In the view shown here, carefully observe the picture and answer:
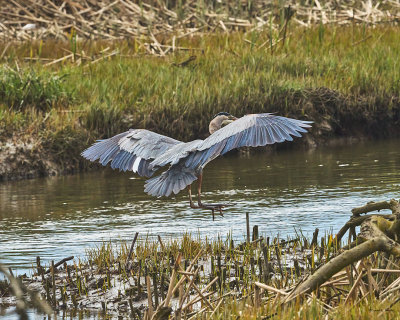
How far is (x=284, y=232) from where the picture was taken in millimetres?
7332

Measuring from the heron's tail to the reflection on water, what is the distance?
119 centimetres

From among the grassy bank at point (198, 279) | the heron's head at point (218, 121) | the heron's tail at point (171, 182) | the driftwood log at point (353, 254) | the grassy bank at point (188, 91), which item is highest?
the grassy bank at point (188, 91)

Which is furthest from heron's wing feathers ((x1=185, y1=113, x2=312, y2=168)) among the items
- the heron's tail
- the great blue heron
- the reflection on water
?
the reflection on water

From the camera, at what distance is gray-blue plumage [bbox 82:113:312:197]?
5.71 metres

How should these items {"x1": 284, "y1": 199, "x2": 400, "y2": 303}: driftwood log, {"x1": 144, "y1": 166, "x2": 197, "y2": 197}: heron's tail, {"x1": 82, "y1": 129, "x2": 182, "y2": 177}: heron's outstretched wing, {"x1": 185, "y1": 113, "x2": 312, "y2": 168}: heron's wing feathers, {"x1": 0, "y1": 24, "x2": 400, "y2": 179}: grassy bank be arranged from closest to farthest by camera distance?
{"x1": 284, "y1": 199, "x2": 400, "y2": 303}: driftwood log < {"x1": 185, "y1": 113, "x2": 312, "y2": 168}: heron's wing feathers < {"x1": 144, "y1": 166, "x2": 197, "y2": 197}: heron's tail < {"x1": 82, "y1": 129, "x2": 182, "y2": 177}: heron's outstretched wing < {"x1": 0, "y1": 24, "x2": 400, "y2": 179}: grassy bank

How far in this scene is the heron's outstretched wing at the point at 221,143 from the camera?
5.67 meters

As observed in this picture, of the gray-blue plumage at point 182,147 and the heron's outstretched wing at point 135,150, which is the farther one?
the heron's outstretched wing at point 135,150

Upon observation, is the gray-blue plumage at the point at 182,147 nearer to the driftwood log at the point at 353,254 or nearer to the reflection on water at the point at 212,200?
the reflection on water at the point at 212,200

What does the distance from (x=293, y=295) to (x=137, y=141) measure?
3100 millimetres

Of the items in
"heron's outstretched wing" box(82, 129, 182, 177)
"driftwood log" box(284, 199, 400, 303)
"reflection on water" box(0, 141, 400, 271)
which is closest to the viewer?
"driftwood log" box(284, 199, 400, 303)

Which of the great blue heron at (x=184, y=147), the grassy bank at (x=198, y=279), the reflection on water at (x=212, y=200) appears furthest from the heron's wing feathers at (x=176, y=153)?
the reflection on water at (x=212, y=200)

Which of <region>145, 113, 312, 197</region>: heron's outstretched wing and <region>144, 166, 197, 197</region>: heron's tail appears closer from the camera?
<region>145, 113, 312, 197</region>: heron's outstretched wing

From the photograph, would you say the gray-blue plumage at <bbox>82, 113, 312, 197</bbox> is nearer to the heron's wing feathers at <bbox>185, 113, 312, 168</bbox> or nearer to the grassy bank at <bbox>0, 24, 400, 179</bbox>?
the heron's wing feathers at <bbox>185, 113, 312, 168</bbox>

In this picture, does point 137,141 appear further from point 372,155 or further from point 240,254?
point 372,155
